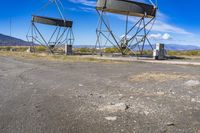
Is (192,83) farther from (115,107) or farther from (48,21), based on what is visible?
(48,21)

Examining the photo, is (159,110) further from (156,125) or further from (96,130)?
(96,130)

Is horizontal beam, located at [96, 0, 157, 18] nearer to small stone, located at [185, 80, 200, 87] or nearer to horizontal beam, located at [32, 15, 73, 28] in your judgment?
horizontal beam, located at [32, 15, 73, 28]

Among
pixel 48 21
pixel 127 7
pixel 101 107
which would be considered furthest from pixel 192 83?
pixel 48 21

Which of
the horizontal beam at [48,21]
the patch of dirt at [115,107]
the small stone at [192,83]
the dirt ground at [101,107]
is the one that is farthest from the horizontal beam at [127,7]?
the patch of dirt at [115,107]

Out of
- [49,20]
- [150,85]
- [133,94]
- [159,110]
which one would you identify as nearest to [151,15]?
[49,20]

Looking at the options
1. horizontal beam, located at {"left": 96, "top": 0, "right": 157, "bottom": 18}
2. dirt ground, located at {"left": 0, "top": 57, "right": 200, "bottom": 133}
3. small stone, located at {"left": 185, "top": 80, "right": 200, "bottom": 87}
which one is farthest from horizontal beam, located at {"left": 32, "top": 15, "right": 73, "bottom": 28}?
small stone, located at {"left": 185, "top": 80, "right": 200, "bottom": 87}

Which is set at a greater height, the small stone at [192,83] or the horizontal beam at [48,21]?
the horizontal beam at [48,21]

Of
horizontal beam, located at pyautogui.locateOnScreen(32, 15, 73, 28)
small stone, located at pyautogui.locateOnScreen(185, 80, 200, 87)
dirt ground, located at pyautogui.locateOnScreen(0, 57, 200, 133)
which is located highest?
horizontal beam, located at pyautogui.locateOnScreen(32, 15, 73, 28)

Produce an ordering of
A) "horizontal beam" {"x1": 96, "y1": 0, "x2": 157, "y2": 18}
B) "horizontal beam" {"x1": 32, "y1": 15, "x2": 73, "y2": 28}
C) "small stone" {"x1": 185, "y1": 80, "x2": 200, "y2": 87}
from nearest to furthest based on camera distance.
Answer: "small stone" {"x1": 185, "y1": 80, "x2": 200, "y2": 87} → "horizontal beam" {"x1": 96, "y1": 0, "x2": 157, "y2": 18} → "horizontal beam" {"x1": 32, "y1": 15, "x2": 73, "y2": 28}

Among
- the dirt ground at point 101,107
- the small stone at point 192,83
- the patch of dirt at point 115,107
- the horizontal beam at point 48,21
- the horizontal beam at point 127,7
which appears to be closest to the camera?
the dirt ground at point 101,107

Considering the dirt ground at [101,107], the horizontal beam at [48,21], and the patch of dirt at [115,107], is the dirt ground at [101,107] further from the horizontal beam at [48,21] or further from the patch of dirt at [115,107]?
the horizontal beam at [48,21]

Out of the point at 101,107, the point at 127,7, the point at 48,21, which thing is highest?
the point at 127,7

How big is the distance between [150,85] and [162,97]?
206cm

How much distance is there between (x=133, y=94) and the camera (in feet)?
27.6
